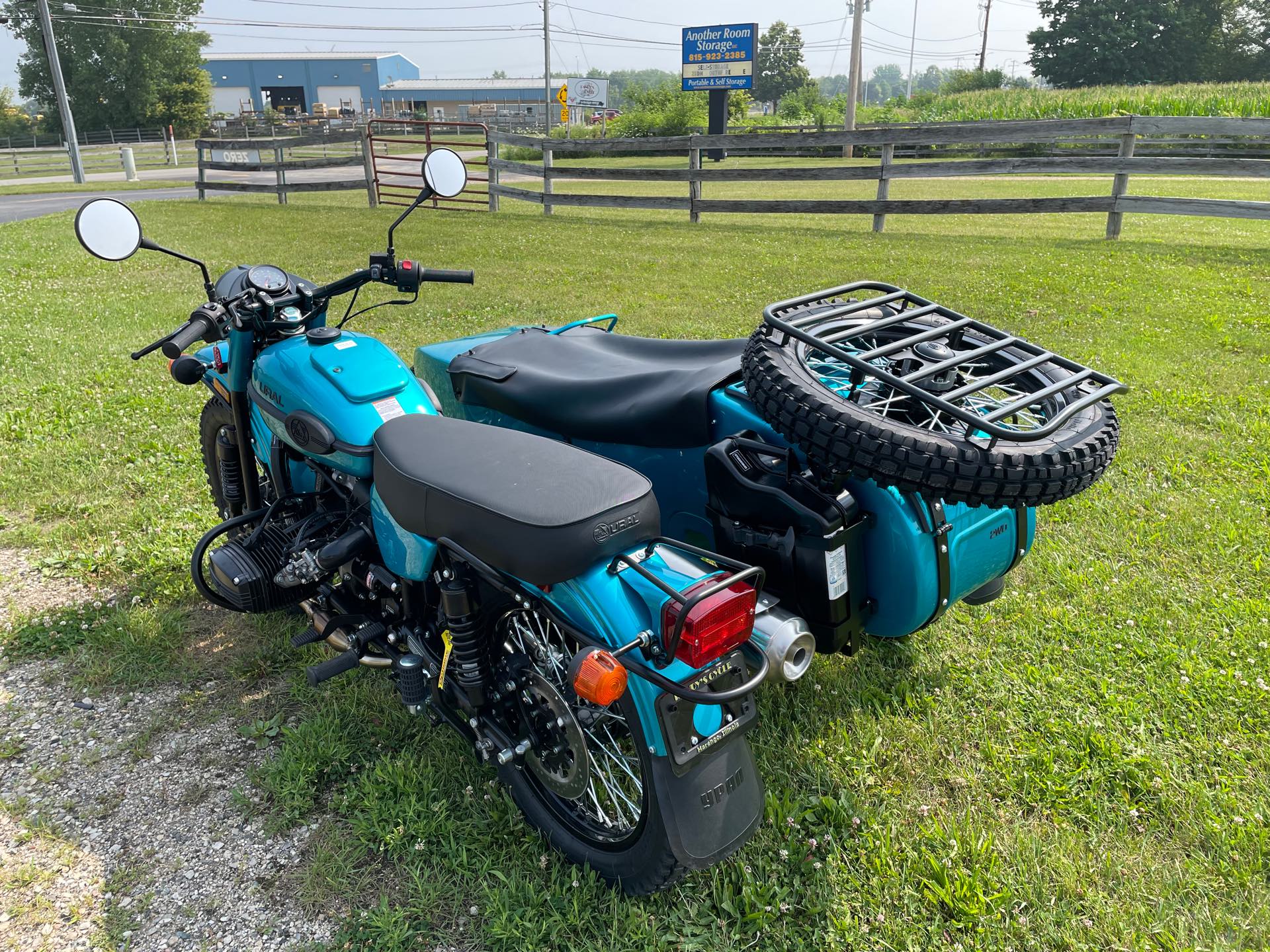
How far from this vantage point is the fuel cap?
2629 millimetres

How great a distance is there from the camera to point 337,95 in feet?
253

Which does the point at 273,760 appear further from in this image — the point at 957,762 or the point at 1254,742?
the point at 1254,742

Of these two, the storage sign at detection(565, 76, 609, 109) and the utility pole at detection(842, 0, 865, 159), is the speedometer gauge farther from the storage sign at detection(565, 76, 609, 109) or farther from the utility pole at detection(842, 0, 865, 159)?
the storage sign at detection(565, 76, 609, 109)

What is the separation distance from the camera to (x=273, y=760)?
2.67 metres

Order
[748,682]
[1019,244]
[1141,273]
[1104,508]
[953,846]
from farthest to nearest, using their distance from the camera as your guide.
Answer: [1019,244] → [1141,273] → [1104,508] → [953,846] → [748,682]

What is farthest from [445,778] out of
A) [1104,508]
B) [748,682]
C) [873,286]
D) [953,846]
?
[1104,508]

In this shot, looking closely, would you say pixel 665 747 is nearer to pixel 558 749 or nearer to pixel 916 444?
pixel 558 749

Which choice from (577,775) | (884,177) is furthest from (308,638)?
(884,177)

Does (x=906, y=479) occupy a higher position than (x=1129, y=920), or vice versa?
(x=906, y=479)

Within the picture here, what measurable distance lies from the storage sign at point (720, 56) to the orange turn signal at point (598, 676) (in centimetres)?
3732

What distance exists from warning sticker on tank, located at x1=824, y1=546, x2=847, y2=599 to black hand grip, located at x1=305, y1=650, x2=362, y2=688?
55.3 inches

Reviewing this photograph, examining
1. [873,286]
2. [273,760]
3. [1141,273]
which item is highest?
[873,286]

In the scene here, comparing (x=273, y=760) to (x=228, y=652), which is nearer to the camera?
(x=273, y=760)

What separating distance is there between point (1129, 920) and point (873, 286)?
1.96m
